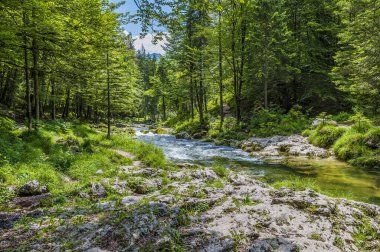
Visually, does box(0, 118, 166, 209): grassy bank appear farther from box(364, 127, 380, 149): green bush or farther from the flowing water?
box(364, 127, 380, 149): green bush

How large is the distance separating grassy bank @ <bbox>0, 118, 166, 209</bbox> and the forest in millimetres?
59

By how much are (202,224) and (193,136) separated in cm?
2308

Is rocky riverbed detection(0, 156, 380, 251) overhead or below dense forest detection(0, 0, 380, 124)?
below

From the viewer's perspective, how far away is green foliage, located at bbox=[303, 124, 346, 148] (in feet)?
55.2

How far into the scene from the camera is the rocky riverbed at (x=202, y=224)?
4.67 meters

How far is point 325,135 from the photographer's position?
1744 cm

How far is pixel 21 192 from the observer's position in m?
8.07

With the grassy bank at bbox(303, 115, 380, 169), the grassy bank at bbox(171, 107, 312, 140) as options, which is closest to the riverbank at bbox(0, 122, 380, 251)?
the grassy bank at bbox(303, 115, 380, 169)

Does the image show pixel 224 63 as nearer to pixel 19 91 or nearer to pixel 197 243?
pixel 19 91

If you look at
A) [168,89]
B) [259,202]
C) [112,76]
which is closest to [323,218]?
[259,202]

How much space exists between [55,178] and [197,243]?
687 centimetres

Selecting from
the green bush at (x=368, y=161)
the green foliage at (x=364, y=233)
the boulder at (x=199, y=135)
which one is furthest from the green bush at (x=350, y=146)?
the boulder at (x=199, y=135)

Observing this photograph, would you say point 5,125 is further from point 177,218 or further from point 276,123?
point 276,123

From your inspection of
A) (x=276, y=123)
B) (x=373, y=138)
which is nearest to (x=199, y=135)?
(x=276, y=123)
